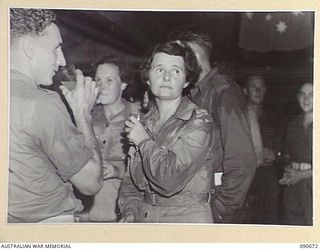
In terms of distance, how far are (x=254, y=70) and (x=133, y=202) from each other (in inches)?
12.7

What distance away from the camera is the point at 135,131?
879mm

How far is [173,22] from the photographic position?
0.88 m

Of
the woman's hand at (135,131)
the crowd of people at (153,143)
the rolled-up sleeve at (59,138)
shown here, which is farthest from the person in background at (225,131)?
the rolled-up sleeve at (59,138)

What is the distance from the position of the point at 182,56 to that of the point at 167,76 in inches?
1.8

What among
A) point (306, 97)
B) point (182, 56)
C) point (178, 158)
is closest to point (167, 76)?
point (182, 56)

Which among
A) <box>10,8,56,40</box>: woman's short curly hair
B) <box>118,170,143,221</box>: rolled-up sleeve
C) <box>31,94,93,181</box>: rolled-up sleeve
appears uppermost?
<box>10,8,56,40</box>: woman's short curly hair

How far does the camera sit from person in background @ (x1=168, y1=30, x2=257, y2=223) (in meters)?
0.87

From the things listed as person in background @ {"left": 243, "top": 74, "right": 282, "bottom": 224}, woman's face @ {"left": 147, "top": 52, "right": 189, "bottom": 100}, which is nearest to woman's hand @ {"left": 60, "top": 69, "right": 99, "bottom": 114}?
woman's face @ {"left": 147, "top": 52, "right": 189, "bottom": 100}

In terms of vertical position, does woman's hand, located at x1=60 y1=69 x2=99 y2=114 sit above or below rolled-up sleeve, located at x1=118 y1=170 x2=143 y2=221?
above

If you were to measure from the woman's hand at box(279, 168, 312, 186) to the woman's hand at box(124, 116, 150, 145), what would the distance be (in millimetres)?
257

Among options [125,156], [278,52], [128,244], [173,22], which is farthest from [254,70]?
[128,244]

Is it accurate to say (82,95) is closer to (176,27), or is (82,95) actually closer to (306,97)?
(176,27)

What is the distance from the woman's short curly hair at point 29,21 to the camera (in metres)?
0.88

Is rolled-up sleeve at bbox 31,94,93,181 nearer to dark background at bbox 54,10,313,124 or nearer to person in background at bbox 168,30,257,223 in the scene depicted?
dark background at bbox 54,10,313,124
